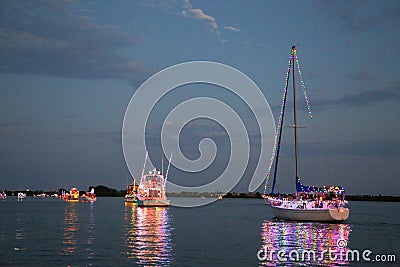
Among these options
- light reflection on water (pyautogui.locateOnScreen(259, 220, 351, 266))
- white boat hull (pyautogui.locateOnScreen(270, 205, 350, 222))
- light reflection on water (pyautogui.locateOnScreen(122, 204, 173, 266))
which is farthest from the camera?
white boat hull (pyautogui.locateOnScreen(270, 205, 350, 222))

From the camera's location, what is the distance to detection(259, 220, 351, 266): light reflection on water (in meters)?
40.3

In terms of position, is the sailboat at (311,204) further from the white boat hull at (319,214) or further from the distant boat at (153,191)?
the distant boat at (153,191)

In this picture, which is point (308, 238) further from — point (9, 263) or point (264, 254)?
point (9, 263)

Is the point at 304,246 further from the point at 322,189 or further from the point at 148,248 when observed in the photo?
the point at 322,189

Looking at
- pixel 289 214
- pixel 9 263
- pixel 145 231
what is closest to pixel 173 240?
pixel 145 231

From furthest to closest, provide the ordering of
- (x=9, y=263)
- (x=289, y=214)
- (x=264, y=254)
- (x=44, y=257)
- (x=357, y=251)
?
(x=289, y=214) → (x=357, y=251) → (x=264, y=254) → (x=44, y=257) → (x=9, y=263)

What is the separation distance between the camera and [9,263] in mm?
37406

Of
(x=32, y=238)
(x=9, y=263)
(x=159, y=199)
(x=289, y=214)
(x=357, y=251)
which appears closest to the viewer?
(x=9, y=263)

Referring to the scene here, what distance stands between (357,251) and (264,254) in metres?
10.0

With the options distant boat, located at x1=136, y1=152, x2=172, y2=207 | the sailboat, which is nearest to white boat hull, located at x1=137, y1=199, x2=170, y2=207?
distant boat, located at x1=136, y1=152, x2=172, y2=207

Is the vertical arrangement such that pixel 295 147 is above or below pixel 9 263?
above

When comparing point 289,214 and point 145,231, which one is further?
point 289,214

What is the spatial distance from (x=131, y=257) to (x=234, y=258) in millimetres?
8158

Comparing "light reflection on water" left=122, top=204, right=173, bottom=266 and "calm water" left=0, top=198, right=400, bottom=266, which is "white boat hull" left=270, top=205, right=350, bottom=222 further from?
"light reflection on water" left=122, top=204, right=173, bottom=266
